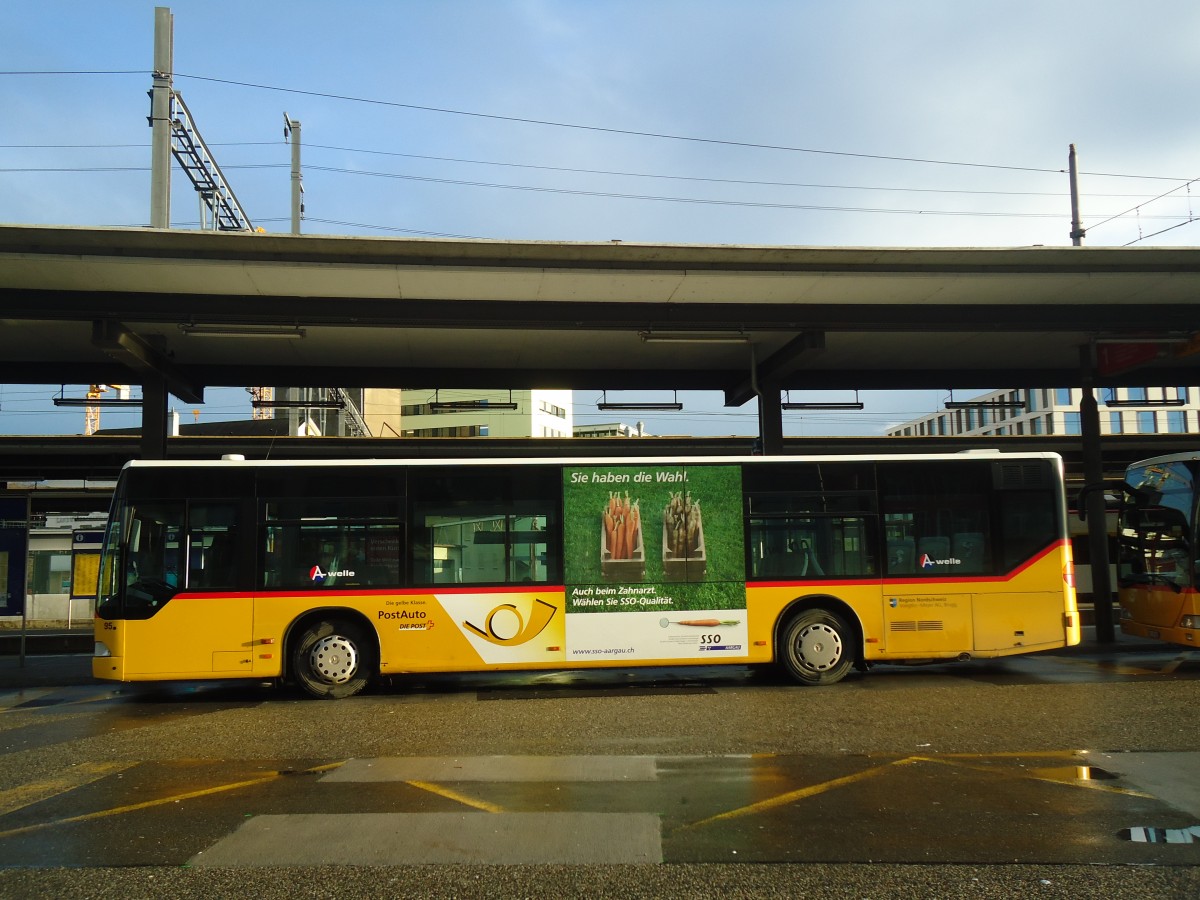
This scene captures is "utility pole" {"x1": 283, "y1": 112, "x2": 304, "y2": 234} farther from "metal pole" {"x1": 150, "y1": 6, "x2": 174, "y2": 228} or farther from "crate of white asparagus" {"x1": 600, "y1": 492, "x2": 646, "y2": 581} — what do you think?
"crate of white asparagus" {"x1": 600, "y1": 492, "x2": 646, "y2": 581}

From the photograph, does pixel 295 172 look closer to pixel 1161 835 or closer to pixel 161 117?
pixel 161 117

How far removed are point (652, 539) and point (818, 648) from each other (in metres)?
2.53

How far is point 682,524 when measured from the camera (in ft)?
38.8

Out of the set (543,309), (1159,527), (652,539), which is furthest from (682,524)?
(1159,527)

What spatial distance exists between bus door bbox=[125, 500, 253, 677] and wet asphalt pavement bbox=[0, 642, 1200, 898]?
59 centimetres

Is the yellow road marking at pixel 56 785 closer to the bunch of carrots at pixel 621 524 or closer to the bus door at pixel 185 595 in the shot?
→ the bus door at pixel 185 595

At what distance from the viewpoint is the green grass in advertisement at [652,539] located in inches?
456

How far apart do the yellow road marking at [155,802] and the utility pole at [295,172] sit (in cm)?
1683

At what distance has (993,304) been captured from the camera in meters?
15.3

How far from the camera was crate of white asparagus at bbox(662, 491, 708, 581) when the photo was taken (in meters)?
11.7

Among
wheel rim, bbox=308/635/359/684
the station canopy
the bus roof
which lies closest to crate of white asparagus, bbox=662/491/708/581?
the bus roof

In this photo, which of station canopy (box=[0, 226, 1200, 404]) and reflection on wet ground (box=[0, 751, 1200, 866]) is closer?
reflection on wet ground (box=[0, 751, 1200, 866])

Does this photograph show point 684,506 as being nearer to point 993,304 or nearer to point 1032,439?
point 993,304

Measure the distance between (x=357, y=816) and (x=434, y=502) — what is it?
587 cm
